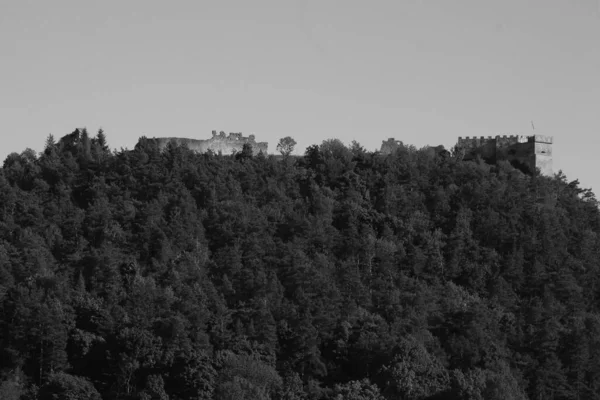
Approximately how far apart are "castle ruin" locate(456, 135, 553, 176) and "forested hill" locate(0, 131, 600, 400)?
1.05m

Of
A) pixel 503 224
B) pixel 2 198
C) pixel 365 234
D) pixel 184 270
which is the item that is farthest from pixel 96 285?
pixel 503 224

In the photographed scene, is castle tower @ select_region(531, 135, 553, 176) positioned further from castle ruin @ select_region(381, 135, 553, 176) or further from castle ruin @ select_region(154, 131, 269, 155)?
castle ruin @ select_region(154, 131, 269, 155)

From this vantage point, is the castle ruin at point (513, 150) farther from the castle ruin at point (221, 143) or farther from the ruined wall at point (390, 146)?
the castle ruin at point (221, 143)

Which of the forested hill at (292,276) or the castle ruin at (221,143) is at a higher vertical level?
the castle ruin at (221,143)

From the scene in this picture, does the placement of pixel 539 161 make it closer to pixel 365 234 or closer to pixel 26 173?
pixel 365 234

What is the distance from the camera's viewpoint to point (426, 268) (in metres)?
84.0

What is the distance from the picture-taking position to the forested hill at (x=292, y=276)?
71.8m

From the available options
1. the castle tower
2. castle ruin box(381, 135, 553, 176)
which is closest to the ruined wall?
castle ruin box(381, 135, 553, 176)

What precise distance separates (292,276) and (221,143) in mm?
13444

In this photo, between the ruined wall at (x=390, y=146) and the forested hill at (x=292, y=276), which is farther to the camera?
the ruined wall at (x=390, y=146)

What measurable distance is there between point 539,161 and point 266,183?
15304 millimetres

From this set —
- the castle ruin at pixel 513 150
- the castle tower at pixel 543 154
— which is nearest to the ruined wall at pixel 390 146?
the castle ruin at pixel 513 150

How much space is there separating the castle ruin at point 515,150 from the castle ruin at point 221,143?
1152 centimetres

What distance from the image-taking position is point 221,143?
297 feet
